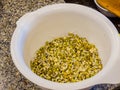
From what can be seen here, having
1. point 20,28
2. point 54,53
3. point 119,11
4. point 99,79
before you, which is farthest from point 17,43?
point 119,11

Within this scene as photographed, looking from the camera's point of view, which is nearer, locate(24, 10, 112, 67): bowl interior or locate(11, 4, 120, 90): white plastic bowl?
locate(11, 4, 120, 90): white plastic bowl

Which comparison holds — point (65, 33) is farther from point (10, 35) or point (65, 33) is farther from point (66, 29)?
point (10, 35)

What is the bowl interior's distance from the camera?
2.96 feet

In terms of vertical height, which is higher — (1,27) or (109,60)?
(109,60)

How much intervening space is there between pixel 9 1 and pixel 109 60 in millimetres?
588

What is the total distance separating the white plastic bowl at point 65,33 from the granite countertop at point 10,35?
0.09 meters

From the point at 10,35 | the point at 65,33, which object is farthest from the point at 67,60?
the point at 10,35

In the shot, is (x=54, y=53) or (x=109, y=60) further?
(x=54, y=53)

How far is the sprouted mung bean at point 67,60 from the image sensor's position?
34.3 inches

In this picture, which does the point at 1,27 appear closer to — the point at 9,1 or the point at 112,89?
the point at 9,1

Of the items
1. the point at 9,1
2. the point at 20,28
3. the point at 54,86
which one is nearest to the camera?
the point at 54,86

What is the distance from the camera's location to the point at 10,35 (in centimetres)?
104

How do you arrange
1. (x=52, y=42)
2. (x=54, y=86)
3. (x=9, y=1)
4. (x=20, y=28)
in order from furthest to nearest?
1. (x=9, y=1)
2. (x=52, y=42)
3. (x=20, y=28)
4. (x=54, y=86)

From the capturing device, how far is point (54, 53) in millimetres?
940
